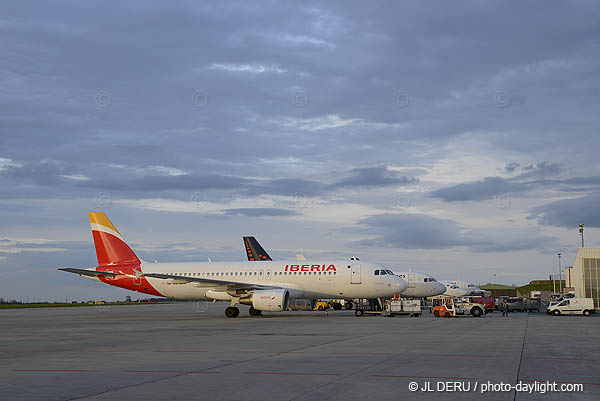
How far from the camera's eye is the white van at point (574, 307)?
176 feet

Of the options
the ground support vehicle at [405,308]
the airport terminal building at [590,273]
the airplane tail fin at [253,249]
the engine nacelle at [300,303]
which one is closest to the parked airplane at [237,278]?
the ground support vehicle at [405,308]

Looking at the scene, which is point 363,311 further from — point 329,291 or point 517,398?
point 517,398

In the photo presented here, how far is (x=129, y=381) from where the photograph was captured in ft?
41.9

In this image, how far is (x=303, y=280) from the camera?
47.6m

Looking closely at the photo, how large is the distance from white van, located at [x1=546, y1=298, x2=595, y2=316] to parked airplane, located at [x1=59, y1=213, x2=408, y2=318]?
627 inches

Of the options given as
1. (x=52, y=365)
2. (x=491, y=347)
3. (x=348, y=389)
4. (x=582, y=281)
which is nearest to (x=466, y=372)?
(x=348, y=389)

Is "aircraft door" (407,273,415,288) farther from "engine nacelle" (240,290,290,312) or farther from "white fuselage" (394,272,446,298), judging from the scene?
"engine nacelle" (240,290,290,312)

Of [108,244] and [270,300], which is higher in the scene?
[108,244]

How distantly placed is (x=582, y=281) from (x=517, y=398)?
67.9 m

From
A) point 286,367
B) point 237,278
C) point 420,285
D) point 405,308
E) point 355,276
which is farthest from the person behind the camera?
point 420,285

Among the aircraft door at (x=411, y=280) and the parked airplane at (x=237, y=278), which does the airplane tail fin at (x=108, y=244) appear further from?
the aircraft door at (x=411, y=280)

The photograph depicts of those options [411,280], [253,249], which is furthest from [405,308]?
[253,249]

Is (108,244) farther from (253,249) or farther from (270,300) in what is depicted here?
(253,249)

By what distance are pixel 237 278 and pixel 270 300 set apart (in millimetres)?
6514
